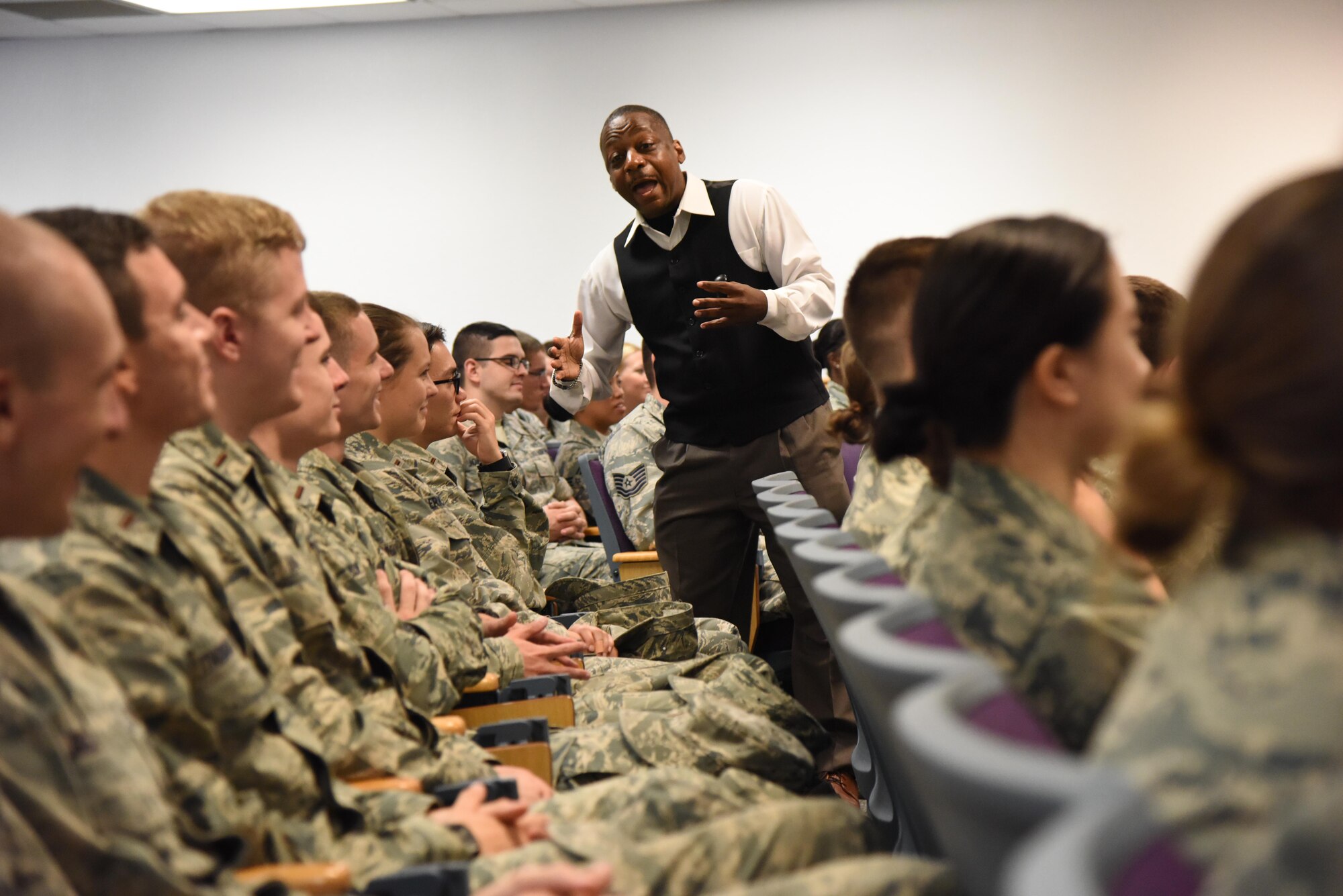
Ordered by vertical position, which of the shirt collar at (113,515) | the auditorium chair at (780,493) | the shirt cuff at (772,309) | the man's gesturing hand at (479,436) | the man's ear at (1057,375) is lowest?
the man's gesturing hand at (479,436)

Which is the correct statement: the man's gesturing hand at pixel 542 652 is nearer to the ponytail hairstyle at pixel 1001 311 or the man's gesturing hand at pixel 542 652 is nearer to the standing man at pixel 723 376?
the standing man at pixel 723 376

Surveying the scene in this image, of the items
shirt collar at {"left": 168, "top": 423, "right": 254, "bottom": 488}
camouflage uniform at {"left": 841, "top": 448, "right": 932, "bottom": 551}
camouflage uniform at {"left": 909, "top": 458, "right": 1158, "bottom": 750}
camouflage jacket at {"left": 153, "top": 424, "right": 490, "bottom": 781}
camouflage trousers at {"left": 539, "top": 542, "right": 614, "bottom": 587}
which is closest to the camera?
camouflage uniform at {"left": 909, "top": 458, "right": 1158, "bottom": 750}

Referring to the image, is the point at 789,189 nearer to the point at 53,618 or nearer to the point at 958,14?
the point at 958,14

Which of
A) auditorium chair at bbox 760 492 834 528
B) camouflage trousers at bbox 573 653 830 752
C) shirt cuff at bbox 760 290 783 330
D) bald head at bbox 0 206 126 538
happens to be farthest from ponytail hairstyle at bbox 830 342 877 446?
→ bald head at bbox 0 206 126 538

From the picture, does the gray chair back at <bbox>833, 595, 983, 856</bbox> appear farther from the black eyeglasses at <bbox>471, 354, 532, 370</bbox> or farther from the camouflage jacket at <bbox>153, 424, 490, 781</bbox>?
the black eyeglasses at <bbox>471, 354, 532, 370</bbox>

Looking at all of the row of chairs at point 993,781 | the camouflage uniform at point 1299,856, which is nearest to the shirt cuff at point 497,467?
the row of chairs at point 993,781

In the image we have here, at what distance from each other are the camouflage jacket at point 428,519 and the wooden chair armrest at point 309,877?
1.62 meters

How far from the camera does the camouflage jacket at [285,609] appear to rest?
4.76ft

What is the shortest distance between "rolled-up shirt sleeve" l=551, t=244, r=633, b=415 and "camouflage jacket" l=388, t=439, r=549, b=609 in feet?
1.15

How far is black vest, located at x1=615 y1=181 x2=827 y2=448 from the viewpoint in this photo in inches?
126

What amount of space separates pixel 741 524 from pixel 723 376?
1.35 feet

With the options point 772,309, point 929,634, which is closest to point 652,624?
point 772,309

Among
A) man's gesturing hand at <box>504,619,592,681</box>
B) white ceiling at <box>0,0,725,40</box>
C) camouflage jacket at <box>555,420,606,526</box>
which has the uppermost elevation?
white ceiling at <box>0,0,725,40</box>

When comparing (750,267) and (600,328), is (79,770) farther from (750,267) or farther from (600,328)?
(600,328)
